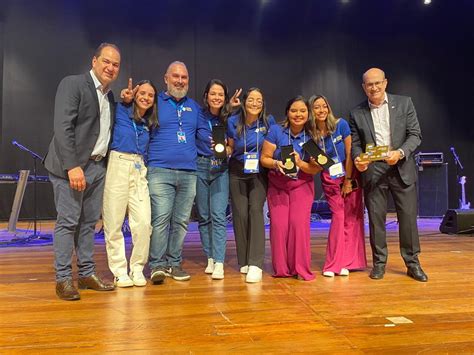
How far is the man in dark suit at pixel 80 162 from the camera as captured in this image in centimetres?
243

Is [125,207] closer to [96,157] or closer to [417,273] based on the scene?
[96,157]

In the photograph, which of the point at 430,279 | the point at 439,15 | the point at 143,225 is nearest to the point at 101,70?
the point at 143,225

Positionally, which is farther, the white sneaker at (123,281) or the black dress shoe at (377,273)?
the black dress shoe at (377,273)

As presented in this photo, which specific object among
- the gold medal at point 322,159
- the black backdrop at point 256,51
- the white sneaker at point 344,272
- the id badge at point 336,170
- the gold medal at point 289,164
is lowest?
the white sneaker at point 344,272

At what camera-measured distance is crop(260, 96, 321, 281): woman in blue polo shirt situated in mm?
2902

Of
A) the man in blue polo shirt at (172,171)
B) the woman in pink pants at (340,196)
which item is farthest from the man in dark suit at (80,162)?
the woman in pink pants at (340,196)

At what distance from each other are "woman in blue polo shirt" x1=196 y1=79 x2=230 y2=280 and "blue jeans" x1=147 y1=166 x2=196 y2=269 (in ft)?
0.41

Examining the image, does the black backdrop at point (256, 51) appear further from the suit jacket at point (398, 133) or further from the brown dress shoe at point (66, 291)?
the brown dress shoe at point (66, 291)

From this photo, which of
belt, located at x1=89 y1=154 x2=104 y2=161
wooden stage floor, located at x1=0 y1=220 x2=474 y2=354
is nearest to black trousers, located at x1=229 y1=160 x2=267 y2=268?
wooden stage floor, located at x1=0 y1=220 x2=474 y2=354

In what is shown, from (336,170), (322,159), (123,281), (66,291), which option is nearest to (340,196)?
(336,170)

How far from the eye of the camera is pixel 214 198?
9.92 feet

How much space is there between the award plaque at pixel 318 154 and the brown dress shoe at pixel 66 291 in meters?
1.69

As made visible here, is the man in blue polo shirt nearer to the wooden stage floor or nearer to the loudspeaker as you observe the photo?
the wooden stage floor

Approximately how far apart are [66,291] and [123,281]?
15.0 inches
